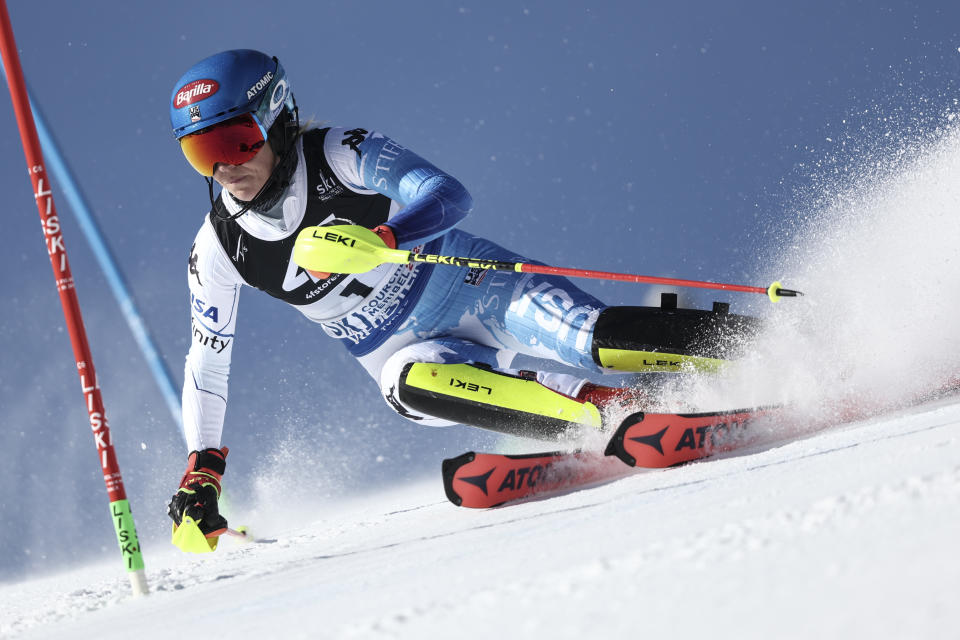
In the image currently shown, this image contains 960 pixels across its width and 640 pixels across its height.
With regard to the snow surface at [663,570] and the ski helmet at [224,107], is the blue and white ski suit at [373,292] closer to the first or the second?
the ski helmet at [224,107]

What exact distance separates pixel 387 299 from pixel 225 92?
2.60 feet

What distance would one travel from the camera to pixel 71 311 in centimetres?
175

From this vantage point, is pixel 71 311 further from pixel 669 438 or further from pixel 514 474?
pixel 669 438

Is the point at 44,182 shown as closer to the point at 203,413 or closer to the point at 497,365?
the point at 203,413

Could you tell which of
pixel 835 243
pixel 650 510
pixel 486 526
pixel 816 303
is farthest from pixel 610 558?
pixel 835 243

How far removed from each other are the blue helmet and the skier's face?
0.09m

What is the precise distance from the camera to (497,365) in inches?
114

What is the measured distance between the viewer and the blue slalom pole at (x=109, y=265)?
3896mm

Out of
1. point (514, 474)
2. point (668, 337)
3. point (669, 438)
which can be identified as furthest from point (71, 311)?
point (668, 337)

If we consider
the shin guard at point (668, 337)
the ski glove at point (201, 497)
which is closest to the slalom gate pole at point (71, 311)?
the ski glove at point (201, 497)

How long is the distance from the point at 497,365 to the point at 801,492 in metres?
1.81

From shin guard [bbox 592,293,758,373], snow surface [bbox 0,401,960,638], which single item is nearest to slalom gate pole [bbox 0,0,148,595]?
snow surface [bbox 0,401,960,638]

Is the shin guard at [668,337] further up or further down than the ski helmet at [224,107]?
further down

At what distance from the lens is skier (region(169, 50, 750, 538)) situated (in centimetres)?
237
